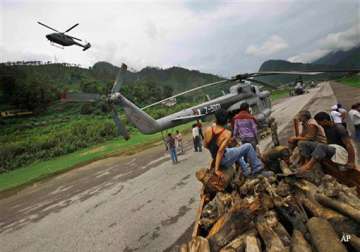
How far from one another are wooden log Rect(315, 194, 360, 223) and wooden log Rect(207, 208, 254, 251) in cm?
90

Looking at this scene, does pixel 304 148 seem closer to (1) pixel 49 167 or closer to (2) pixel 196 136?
(2) pixel 196 136

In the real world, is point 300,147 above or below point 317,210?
above

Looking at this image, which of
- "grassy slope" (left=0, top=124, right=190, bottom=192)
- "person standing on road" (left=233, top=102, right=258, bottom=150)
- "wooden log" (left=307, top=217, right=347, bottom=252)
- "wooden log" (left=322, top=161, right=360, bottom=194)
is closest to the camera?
"wooden log" (left=307, top=217, right=347, bottom=252)

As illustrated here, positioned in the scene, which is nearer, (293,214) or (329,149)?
(293,214)

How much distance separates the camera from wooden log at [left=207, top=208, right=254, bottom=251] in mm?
2713

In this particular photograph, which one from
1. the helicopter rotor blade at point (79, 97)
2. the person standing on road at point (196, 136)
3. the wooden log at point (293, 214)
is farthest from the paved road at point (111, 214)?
the helicopter rotor blade at point (79, 97)

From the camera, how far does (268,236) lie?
8.25 ft

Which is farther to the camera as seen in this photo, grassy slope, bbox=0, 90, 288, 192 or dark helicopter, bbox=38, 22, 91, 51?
dark helicopter, bbox=38, 22, 91, 51

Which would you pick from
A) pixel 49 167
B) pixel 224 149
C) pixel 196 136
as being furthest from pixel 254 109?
pixel 49 167

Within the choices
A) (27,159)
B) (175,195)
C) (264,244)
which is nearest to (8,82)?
(27,159)

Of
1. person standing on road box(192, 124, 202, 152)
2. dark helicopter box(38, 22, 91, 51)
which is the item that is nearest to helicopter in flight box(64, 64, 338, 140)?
person standing on road box(192, 124, 202, 152)

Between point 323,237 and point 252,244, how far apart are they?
0.73 m

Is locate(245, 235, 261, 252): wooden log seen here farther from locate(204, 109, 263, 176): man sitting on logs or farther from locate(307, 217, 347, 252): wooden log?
locate(204, 109, 263, 176): man sitting on logs

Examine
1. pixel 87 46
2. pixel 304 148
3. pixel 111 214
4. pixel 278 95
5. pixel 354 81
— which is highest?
pixel 87 46
